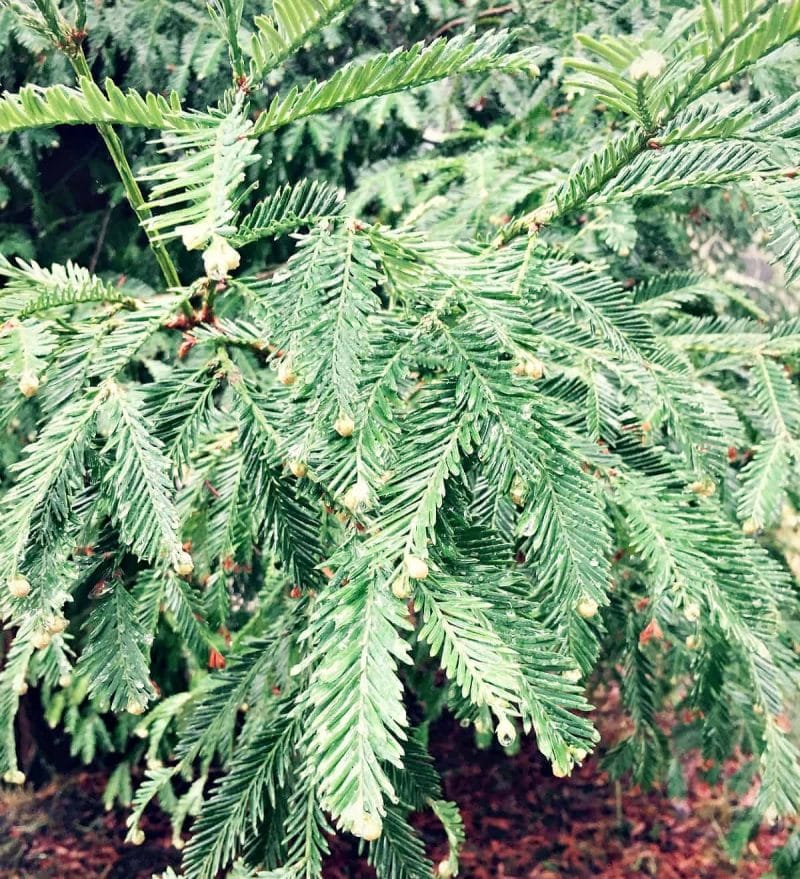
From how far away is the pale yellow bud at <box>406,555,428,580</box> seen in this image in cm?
52

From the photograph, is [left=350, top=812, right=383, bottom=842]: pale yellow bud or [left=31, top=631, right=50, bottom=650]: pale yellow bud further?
[left=31, top=631, right=50, bottom=650]: pale yellow bud

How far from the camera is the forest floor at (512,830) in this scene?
2.34 meters

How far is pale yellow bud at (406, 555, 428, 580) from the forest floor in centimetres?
218

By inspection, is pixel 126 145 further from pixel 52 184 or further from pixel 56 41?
pixel 56 41

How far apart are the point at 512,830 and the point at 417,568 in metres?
2.57

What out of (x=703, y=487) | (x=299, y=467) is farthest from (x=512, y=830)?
(x=299, y=467)

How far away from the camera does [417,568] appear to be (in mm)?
524

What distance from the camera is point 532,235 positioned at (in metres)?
0.74

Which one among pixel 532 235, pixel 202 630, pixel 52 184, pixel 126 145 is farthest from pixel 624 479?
pixel 52 184

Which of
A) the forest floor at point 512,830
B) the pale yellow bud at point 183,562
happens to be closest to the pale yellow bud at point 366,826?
the pale yellow bud at point 183,562

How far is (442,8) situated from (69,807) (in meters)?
2.92

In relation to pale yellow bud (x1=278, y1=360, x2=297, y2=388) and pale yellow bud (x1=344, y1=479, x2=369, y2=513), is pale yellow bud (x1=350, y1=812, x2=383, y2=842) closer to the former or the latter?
pale yellow bud (x1=344, y1=479, x2=369, y2=513)

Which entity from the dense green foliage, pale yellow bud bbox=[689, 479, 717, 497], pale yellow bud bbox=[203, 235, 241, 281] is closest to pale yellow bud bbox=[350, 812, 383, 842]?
the dense green foliage

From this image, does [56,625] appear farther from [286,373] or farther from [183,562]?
[286,373]
